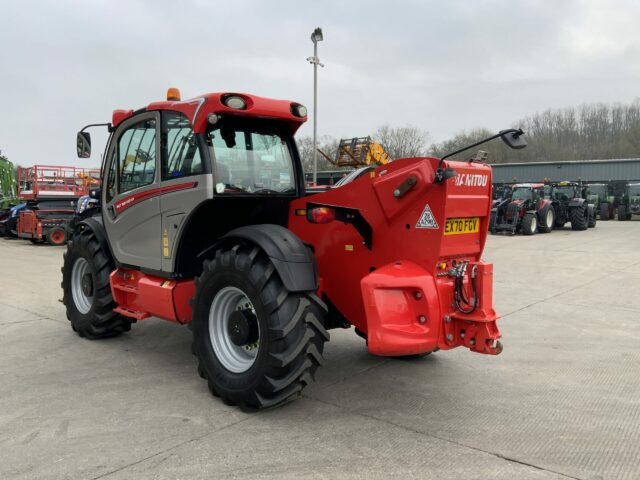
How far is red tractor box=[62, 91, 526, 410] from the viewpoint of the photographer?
3586 millimetres

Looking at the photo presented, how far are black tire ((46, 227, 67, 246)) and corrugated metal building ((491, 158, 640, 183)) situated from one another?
31201 mm

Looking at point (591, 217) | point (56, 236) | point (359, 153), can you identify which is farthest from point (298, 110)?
point (591, 217)

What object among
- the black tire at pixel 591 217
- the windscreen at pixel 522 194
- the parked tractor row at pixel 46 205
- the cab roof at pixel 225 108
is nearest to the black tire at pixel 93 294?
the cab roof at pixel 225 108

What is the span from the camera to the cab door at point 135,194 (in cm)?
479

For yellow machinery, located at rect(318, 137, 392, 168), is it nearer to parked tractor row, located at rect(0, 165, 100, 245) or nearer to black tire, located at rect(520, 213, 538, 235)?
black tire, located at rect(520, 213, 538, 235)

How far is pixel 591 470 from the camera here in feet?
9.91

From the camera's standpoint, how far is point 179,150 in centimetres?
454

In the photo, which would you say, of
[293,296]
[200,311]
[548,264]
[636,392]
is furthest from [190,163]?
[548,264]

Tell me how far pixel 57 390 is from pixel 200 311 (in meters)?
1.34

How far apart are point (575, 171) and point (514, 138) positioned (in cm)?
4312

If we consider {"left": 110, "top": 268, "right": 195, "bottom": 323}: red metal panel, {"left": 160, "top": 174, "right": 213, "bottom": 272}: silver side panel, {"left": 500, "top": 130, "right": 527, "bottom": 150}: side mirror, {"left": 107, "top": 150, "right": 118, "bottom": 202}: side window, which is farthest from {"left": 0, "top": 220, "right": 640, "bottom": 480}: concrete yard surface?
{"left": 500, "top": 130, "right": 527, "bottom": 150}: side mirror

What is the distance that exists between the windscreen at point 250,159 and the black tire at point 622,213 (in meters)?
30.0

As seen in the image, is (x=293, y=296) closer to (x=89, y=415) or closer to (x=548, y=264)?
(x=89, y=415)

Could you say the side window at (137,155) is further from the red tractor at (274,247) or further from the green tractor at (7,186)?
the green tractor at (7,186)
